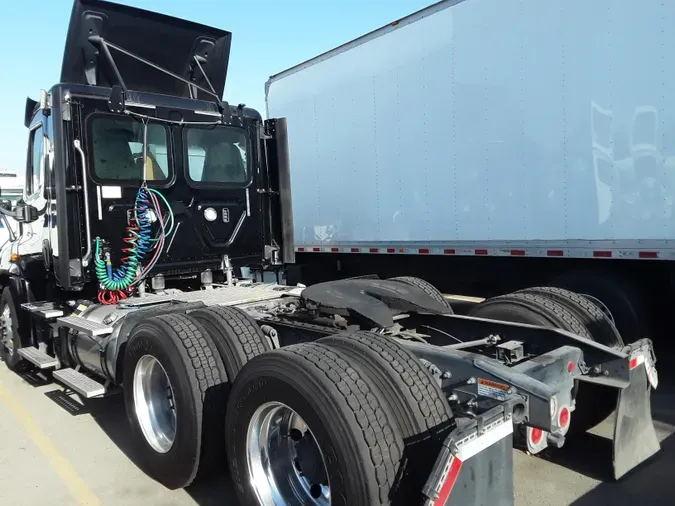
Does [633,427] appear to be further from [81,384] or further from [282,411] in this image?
[81,384]

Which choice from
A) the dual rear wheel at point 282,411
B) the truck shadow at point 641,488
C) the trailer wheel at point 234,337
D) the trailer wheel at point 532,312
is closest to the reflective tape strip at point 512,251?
the trailer wheel at point 532,312

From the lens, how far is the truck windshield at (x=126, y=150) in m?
5.02

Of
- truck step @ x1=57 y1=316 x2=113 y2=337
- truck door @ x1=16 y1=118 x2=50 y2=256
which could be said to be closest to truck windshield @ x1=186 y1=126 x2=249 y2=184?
truck door @ x1=16 y1=118 x2=50 y2=256

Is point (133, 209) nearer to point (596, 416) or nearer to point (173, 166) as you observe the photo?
point (173, 166)

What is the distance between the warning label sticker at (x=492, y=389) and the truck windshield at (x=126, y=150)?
3808mm

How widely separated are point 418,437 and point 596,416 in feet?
6.43

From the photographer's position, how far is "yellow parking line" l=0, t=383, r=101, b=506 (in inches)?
144

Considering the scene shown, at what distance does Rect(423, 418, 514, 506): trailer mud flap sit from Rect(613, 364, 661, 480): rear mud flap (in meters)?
1.15

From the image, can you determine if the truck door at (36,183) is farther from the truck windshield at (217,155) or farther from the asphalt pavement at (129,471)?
the asphalt pavement at (129,471)

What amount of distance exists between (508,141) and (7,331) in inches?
247

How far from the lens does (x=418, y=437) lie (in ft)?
7.95

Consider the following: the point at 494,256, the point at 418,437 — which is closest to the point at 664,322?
the point at 494,256

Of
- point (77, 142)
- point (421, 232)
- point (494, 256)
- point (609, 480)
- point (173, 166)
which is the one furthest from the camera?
point (421, 232)

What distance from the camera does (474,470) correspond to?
217cm
